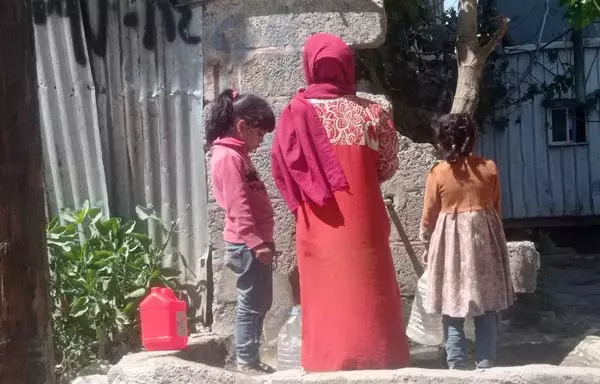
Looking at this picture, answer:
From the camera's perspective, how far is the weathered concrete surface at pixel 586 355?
4.36 metres

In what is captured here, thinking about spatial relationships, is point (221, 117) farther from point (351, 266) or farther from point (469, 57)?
point (469, 57)

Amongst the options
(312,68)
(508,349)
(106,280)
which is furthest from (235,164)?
(508,349)

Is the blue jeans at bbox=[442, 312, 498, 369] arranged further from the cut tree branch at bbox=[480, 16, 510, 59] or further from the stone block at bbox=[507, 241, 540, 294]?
the cut tree branch at bbox=[480, 16, 510, 59]

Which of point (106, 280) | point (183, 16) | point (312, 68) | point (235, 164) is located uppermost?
point (183, 16)

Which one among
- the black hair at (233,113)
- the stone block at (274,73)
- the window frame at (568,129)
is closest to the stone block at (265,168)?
the stone block at (274,73)

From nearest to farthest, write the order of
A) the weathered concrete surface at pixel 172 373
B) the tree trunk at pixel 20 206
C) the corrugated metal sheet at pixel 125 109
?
the tree trunk at pixel 20 206
the weathered concrete surface at pixel 172 373
the corrugated metal sheet at pixel 125 109

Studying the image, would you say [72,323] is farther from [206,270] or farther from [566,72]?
[566,72]

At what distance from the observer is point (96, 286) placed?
4.91m

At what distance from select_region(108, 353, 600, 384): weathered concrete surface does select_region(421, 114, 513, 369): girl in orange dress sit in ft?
2.14

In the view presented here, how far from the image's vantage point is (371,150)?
151 inches

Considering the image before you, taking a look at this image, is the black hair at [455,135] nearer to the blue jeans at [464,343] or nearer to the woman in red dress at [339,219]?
the woman in red dress at [339,219]

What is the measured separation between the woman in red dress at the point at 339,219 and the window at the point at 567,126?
7761 mm

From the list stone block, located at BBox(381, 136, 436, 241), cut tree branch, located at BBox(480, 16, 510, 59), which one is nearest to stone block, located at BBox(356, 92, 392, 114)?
stone block, located at BBox(381, 136, 436, 241)

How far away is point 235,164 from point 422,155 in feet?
4.60
